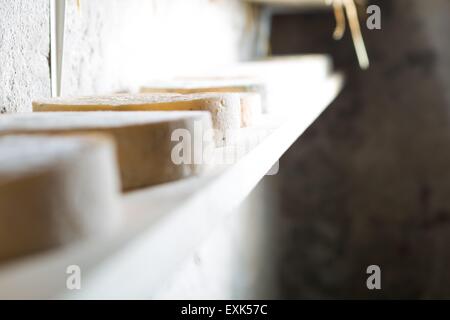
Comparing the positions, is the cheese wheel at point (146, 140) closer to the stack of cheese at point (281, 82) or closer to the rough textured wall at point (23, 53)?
the rough textured wall at point (23, 53)

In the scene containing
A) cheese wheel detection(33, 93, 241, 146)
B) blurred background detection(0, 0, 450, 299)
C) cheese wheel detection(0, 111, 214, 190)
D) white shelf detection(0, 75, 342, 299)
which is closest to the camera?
white shelf detection(0, 75, 342, 299)

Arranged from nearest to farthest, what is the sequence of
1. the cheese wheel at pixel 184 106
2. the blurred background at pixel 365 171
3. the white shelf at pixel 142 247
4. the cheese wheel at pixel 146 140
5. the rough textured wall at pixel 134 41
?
the white shelf at pixel 142 247 → the cheese wheel at pixel 146 140 → the cheese wheel at pixel 184 106 → the rough textured wall at pixel 134 41 → the blurred background at pixel 365 171

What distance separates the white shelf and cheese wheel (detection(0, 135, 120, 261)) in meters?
0.01

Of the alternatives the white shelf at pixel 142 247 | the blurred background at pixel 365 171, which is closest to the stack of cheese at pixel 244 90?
the white shelf at pixel 142 247

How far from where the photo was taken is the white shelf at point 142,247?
32 cm

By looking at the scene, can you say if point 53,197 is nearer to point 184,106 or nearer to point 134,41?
point 184,106

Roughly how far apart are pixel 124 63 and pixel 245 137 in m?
0.48

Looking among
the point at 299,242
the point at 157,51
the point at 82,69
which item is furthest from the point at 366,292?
the point at 82,69

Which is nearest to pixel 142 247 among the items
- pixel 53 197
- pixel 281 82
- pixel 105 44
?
pixel 53 197

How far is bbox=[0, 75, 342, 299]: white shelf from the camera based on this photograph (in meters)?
0.32

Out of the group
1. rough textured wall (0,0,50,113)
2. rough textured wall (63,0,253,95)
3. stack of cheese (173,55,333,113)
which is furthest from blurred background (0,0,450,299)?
rough textured wall (0,0,50,113)

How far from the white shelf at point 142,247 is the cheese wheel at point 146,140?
0.01 meters

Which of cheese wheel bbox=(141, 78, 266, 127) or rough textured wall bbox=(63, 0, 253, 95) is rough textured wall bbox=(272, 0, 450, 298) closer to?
rough textured wall bbox=(63, 0, 253, 95)

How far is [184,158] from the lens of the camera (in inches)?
20.9
